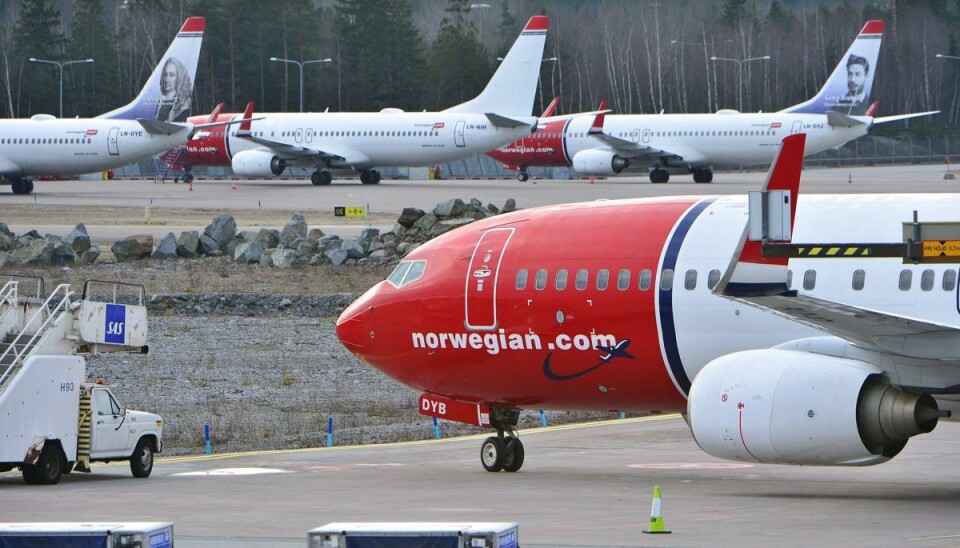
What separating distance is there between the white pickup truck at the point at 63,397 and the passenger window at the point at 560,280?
20.7ft

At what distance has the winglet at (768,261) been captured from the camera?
1473 centimetres

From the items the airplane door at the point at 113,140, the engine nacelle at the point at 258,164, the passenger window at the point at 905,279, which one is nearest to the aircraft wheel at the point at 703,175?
the engine nacelle at the point at 258,164

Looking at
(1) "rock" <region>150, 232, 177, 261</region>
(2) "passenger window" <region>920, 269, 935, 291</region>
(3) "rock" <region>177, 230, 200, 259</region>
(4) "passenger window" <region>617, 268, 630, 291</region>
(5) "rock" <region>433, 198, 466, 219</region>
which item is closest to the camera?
(2) "passenger window" <region>920, 269, 935, 291</region>

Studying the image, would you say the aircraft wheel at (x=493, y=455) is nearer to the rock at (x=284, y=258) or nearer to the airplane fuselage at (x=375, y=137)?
the rock at (x=284, y=258)

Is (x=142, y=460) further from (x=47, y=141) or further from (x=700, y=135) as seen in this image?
(x=700, y=135)

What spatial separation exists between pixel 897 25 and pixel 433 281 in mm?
138732

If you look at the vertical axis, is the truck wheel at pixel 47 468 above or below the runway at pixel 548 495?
above

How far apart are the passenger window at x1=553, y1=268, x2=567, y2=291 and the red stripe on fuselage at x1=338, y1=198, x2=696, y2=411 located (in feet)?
0.14

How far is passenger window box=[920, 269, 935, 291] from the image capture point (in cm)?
1728

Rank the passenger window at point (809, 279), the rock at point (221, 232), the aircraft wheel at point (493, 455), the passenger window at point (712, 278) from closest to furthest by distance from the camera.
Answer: the passenger window at point (809, 279) < the passenger window at point (712, 278) < the aircraft wheel at point (493, 455) < the rock at point (221, 232)

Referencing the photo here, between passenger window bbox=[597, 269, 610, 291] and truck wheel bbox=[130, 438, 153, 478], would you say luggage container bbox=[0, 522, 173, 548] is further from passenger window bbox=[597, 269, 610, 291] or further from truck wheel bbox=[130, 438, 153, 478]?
truck wheel bbox=[130, 438, 153, 478]

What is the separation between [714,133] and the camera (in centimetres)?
8288

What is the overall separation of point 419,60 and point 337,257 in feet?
307

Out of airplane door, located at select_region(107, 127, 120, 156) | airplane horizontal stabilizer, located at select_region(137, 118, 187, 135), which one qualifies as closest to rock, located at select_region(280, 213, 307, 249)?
airplane horizontal stabilizer, located at select_region(137, 118, 187, 135)
